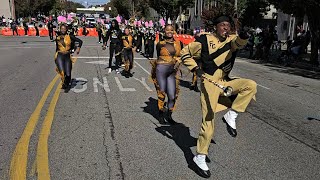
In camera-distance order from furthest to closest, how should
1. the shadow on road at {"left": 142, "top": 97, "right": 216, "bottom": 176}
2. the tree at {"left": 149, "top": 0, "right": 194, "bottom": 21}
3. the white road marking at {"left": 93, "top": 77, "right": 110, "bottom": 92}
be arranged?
the tree at {"left": 149, "top": 0, "right": 194, "bottom": 21} < the white road marking at {"left": 93, "top": 77, "right": 110, "bottom": 92} < the shadow on road at {"left": 142, "top": 97, "right": 216, "bottom": 176}

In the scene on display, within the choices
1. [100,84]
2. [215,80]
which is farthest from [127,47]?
[215,80]

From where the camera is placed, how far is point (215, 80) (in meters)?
4.65

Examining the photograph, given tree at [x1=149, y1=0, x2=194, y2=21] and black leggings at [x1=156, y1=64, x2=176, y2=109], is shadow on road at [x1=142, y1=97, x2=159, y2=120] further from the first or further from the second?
tree at [x1=149, y1=0, x2=194, y2=21]

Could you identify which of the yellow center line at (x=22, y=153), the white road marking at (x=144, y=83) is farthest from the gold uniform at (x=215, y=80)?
the white road marking at (x=144, y=83)

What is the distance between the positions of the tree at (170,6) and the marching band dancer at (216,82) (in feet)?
168

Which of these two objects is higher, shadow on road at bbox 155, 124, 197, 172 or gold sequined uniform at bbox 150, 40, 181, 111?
gold sequined uniform at bbox 150, 40, 181, 111

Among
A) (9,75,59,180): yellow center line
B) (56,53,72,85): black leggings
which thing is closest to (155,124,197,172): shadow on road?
(9,75,59,180): yellow center line

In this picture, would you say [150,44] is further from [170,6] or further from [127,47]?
[170,6]

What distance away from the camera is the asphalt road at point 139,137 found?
4.78 metres

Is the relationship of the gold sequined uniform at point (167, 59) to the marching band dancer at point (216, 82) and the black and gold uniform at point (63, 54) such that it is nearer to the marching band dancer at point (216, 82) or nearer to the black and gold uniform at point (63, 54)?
the marching band dancer at point (216, 82)

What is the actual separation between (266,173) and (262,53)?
64.6 ft

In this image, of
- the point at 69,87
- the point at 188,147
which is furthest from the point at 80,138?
the point at 69,87

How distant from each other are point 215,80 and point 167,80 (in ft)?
8.46

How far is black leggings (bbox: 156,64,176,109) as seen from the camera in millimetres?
7105
